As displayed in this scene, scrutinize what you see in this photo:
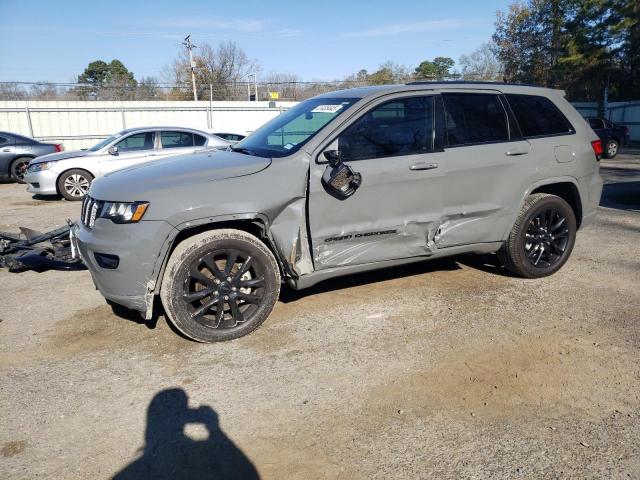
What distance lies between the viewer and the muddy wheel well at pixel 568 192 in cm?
502

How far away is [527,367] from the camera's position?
345 centimetres

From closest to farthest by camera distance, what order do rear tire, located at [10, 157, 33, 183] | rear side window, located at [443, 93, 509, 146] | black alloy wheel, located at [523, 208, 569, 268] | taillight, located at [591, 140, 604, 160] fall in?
rear side window, located at [443, 93, 509, 146] < black alloy wheel, located at [523, 208, 569, 268] < taillight, located at [591, 140, 604, 160] < rear tire, located at [10, 157, 33, 183]


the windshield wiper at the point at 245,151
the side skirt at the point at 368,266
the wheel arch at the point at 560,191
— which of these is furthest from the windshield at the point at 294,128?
the wheel arch at the point at 560,191

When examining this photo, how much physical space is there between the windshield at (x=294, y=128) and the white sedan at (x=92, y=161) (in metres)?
6.07

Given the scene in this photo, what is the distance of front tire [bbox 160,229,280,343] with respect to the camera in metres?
3.66

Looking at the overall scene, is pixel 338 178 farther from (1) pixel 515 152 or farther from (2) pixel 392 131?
(1) pixel 515 152

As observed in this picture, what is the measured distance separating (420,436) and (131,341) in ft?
7.83

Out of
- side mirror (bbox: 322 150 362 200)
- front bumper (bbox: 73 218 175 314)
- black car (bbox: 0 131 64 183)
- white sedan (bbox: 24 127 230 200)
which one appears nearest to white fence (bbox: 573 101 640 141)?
white sedan (bbox: 24 127 230 200)

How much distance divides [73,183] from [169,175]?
8.01m

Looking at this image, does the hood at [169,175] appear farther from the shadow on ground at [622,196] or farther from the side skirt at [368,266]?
the shadow on ground at [622,196]

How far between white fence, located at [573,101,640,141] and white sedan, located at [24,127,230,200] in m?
27.7

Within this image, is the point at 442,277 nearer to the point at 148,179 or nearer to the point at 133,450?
the point at 148,179

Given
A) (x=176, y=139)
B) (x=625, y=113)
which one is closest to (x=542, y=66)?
(x=625, y=113)

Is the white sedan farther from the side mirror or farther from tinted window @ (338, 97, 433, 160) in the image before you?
the side mirror
